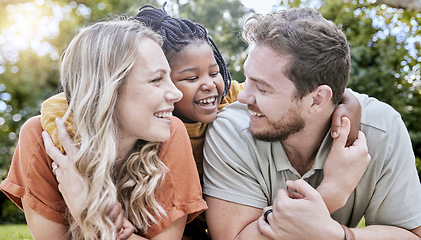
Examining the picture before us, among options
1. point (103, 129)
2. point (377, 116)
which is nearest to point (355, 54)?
point (377, 116)

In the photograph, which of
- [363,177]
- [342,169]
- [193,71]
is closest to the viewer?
[342,169]

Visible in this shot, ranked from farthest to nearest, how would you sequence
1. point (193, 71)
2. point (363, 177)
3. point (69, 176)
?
point (193, 71)
point (363, 177)
point (69, 176)

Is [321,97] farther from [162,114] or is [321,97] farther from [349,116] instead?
[162,114]

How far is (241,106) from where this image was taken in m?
3.30

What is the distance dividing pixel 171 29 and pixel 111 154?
1133 millimetres

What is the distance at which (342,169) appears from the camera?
266cm

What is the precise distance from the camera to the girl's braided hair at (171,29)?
3.09 metres

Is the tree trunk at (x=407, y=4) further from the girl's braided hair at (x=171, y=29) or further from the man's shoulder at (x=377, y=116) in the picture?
the girl's braided hair at (x=171, y=29)

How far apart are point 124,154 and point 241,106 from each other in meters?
1.00

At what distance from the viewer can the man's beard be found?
2.88 m

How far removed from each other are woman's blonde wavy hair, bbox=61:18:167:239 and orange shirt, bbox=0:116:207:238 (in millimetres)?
70

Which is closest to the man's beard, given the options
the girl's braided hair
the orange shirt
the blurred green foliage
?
the orange shirt

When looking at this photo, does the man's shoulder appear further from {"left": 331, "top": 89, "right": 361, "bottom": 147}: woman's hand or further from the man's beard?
the man's beard

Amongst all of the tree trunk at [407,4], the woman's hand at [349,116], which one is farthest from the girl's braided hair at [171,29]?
the tree trunk at [407,4]
